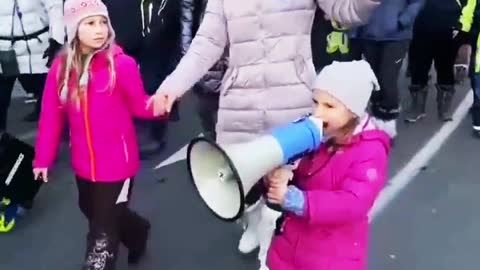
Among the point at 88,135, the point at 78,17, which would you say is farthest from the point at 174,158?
the point at 78,17

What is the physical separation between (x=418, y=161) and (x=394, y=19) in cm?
103

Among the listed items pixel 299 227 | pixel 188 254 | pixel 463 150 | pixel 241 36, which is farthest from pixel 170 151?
pixel 299 227

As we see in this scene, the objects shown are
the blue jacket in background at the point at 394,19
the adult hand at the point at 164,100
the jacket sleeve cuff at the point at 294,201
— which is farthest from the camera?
the blue jacket in background at the point at 394,19

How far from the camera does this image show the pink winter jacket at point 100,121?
4.34 metres

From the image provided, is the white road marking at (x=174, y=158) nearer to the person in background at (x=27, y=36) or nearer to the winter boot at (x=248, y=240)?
the person in background at (x=27, y=36)

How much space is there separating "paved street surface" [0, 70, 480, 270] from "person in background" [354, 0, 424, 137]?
352 mm

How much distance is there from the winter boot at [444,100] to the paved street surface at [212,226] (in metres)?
0.58

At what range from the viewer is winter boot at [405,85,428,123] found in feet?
23.7

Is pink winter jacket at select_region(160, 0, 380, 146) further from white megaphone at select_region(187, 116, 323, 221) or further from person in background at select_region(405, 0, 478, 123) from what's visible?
person in background at select_region(405, 0, 478, 123)

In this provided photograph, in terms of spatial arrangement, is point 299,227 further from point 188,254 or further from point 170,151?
point 170,151

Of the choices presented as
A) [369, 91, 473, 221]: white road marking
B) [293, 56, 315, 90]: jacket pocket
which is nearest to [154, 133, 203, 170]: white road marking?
[369, 91, 473, 221]: white road marking

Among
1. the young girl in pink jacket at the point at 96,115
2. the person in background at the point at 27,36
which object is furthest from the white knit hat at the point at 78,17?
the person in background at the point at 27,36

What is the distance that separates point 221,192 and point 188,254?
205 centimetres

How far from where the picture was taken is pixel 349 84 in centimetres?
321
